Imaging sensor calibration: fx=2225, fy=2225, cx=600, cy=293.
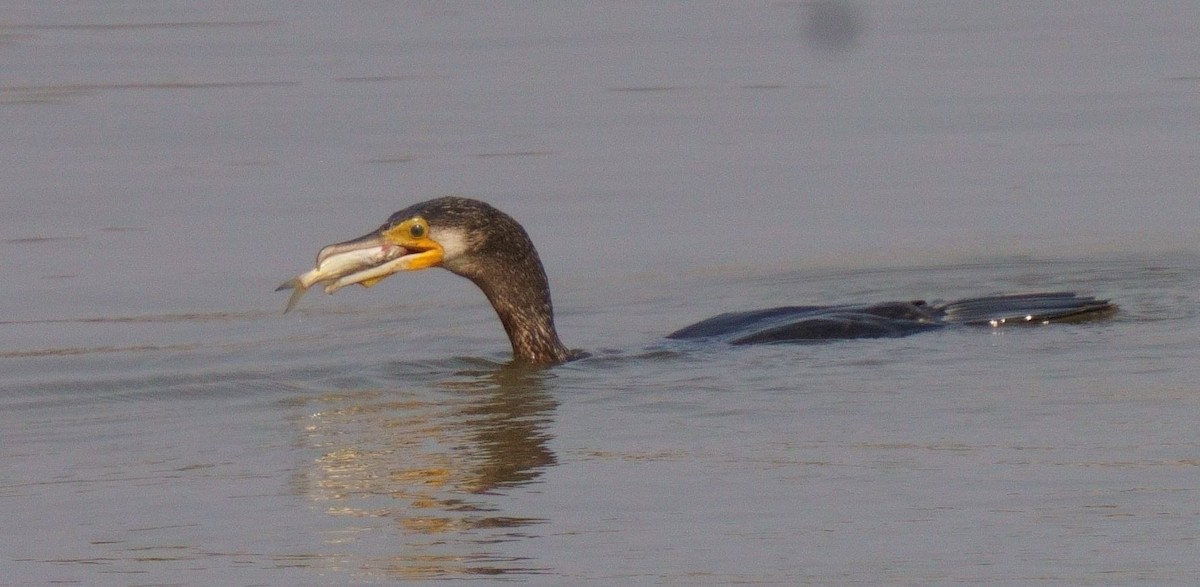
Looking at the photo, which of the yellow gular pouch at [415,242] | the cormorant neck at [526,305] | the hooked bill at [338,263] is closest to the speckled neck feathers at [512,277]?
the cormorant neck at [526,305]

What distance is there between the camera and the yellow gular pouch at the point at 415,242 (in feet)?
25.7

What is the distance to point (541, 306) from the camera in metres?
8.41

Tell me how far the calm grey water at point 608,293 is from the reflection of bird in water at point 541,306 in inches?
7.3

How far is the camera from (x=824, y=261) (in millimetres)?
10188

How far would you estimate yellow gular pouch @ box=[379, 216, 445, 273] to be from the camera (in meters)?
7.85

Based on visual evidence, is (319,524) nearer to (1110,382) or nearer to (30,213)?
(1110,382)

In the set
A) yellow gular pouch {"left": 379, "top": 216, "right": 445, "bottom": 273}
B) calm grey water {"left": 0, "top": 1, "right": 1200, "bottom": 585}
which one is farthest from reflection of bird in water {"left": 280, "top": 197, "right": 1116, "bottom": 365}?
calm grey water {"left": 0, "top": 1, "right": 1200, "bottom": 585}

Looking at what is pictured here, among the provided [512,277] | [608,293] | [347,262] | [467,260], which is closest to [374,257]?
[347,262]

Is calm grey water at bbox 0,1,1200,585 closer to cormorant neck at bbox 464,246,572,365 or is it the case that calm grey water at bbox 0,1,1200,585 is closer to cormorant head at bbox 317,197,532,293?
cormorant neck at bbox 464,246,572,365

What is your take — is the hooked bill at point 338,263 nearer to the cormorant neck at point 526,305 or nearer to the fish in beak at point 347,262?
the fish in beak at point 347,262

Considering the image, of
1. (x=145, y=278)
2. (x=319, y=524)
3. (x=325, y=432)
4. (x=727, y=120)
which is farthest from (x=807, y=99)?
(x=319, y=524)

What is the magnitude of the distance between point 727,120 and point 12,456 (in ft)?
25.6

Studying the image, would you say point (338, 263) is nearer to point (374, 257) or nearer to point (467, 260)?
point (374, 257)

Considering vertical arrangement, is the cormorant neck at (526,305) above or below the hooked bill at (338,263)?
below
